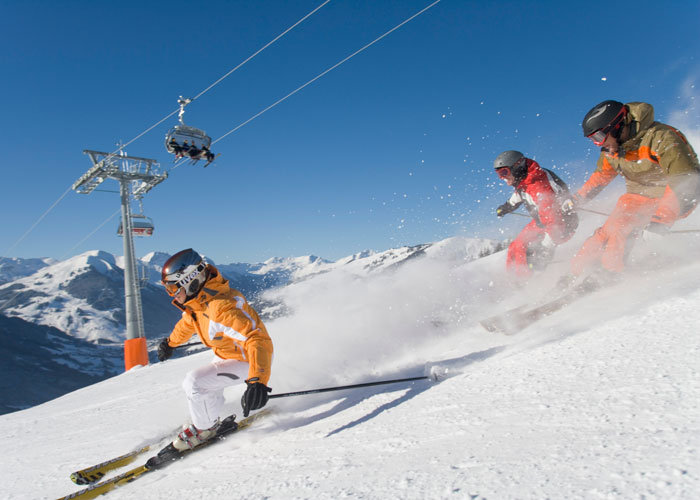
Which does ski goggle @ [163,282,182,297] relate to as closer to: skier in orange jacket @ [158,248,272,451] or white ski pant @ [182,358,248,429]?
skier in orange jacket @ [158,248,272,451]

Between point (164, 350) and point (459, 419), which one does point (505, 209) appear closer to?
point (459, 419)

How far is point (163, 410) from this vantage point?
5.54 m

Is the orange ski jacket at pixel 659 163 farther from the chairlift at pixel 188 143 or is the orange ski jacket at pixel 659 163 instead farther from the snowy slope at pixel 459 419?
the chairlift at pixel 188 143

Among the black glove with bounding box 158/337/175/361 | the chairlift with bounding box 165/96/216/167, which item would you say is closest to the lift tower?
the chairlift with bounding box 165/96/216/167

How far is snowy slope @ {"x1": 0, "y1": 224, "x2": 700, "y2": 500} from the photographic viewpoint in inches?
71.3

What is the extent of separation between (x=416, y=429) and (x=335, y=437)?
0.69 meters

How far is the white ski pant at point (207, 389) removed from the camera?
3.66 m

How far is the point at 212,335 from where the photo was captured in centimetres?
394

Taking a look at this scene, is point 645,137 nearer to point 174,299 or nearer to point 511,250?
point 511,250

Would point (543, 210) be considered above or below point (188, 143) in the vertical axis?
below

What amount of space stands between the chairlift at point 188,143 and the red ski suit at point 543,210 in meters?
13.7

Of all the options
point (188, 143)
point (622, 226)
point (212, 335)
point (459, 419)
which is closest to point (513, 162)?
point (622, 226)

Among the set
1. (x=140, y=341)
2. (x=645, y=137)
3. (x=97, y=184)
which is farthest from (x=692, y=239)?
(x=97, y=184)

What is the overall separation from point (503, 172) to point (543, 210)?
0.86 m
